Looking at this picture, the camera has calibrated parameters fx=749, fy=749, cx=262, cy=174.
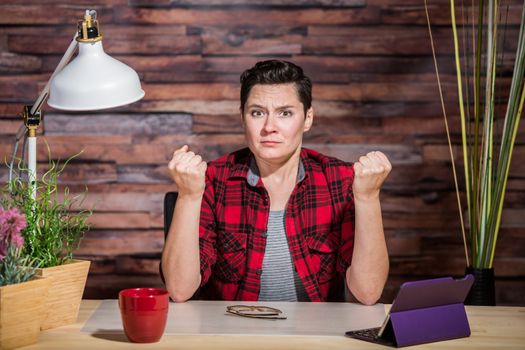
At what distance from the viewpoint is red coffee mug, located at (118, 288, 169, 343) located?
4.91ft

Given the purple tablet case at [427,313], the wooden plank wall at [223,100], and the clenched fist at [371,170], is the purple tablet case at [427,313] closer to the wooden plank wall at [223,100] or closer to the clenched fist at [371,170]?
the clenched fist at [371,170]

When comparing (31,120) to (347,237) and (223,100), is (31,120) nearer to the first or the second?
(347,237)

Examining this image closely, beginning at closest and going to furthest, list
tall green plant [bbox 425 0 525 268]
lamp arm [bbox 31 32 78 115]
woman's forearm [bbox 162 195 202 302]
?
lamp arm [bbox 31 32 78 115] < woman's forearm [bbox 162 195 202 302] < tall green plant [bbox 425 0 525 268]

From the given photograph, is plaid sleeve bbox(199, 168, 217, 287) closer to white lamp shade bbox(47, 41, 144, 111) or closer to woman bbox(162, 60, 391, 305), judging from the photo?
woman bbox(162, 60, 391, 305)

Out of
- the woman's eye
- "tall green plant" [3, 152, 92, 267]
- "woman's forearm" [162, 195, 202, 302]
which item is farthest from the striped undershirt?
"tall green plant" [3, 152, 92, 267]

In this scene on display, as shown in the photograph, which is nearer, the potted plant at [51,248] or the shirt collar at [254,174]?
the potted plant at [51,248]

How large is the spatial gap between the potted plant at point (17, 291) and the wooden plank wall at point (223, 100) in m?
1.70

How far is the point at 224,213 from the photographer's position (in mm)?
2355

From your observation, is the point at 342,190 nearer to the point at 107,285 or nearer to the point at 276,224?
the point at 276,224

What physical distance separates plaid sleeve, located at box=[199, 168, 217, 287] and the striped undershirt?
17 cm

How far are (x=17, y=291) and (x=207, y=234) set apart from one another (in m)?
0.89

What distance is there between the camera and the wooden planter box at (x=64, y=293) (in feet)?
5.31

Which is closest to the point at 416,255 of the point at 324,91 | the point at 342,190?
the point at 324,91

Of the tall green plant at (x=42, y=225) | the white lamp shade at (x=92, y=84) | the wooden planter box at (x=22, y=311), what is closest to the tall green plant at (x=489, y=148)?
the white lamp shade at (x=92, y=84)
